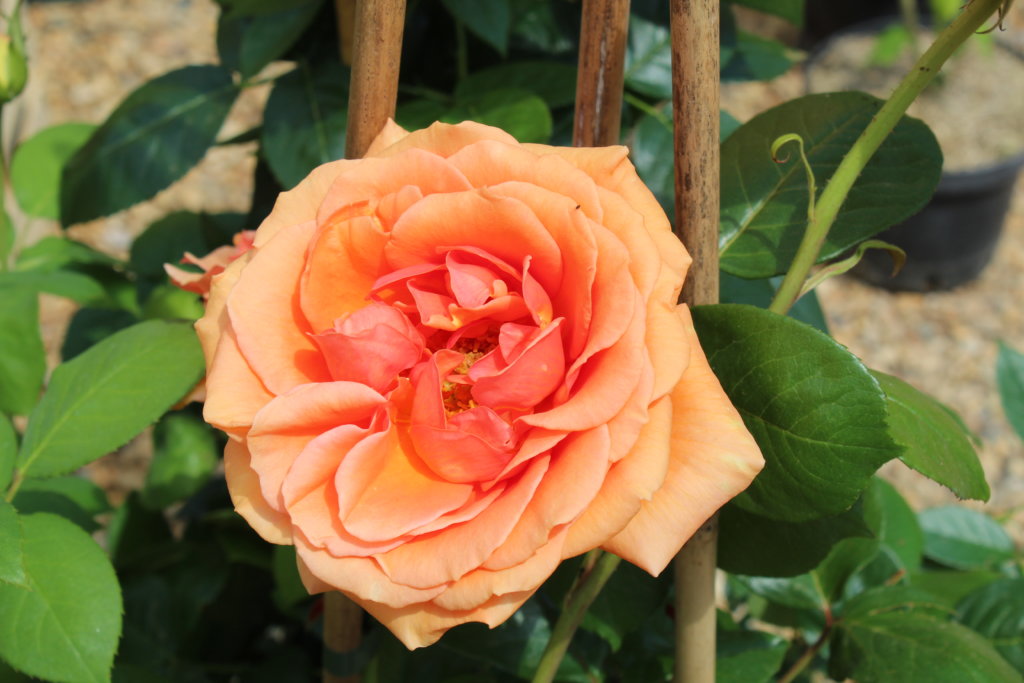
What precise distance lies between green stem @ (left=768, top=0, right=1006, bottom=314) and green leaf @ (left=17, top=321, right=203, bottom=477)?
15.1 inches

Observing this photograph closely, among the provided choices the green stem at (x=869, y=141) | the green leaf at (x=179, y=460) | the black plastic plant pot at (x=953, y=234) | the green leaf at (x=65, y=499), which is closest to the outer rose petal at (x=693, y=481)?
the green stem at (x=869, y=141)

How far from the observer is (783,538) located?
2.01 ft

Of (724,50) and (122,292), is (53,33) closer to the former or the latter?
(122,292)

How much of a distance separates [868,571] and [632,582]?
25 centimetres

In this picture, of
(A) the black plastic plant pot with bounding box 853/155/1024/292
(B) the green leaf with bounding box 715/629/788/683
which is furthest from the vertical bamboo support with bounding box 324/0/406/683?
(A) the black plastic plant pot with bounding box 853/155/1024/292

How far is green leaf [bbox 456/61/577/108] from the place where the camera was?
2.63 feet

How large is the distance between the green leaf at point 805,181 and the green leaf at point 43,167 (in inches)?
26.6

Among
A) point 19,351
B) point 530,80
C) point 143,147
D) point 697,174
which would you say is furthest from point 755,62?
point 19,351

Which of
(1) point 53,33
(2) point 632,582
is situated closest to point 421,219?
(2) point 632,582

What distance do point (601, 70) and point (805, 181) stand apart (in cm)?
14

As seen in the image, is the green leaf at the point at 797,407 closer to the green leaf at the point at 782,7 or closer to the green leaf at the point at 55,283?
the green leaf at the point at 782,7

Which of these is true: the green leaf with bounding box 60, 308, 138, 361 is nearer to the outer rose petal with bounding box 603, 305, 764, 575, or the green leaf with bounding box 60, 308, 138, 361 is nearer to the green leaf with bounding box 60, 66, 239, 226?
the green leaf with bounding box 60, 66, 239, 226

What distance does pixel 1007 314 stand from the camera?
237 centimetres

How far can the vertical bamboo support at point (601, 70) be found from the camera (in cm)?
57
